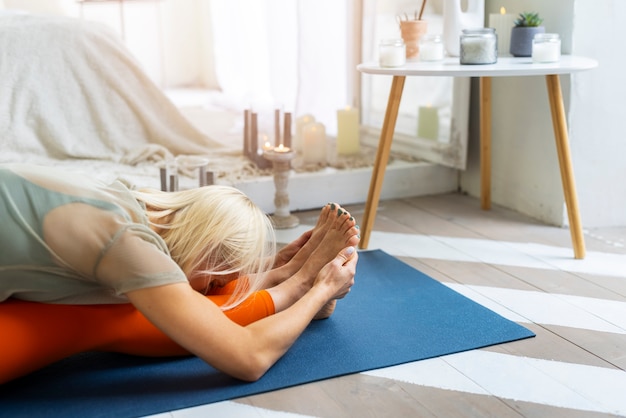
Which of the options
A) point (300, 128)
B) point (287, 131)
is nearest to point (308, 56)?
point (300, 128)

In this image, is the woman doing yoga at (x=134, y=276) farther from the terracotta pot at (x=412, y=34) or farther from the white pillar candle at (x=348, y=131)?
the white pillar candle at (x=348, y=131)

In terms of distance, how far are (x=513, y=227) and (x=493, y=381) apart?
1177 mm

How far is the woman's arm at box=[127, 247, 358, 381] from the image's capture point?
132cm

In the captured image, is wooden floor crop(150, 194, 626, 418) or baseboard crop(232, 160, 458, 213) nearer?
wooden floor crop(150, 194, 626, 418)

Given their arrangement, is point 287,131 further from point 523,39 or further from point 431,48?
point 523,39

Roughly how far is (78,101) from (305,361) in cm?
176

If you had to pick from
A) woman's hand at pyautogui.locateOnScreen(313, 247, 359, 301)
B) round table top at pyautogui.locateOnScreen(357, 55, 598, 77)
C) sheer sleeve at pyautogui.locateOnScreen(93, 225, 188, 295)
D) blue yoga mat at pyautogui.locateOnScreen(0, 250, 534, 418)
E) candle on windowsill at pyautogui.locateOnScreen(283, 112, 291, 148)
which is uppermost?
round table top at pyautogui.locateOnScreen(357, 55, 598, 77)

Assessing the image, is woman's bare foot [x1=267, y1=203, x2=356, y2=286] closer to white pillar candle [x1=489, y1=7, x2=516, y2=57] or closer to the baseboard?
the baseboard

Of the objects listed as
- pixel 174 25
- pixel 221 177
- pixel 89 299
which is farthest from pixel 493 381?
pixel 174 25

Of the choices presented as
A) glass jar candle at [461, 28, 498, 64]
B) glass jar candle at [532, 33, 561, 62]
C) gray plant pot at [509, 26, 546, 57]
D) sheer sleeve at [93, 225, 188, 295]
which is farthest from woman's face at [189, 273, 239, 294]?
gray plant pot at [509, 26, 546, 57]

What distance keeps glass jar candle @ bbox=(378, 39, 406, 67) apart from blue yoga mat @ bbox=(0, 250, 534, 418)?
2.09 feet

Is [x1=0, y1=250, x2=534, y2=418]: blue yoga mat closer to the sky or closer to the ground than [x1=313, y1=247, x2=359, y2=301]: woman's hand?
closer to the ground

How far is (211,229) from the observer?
1.46 meters

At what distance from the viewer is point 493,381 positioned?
4.88 ft
